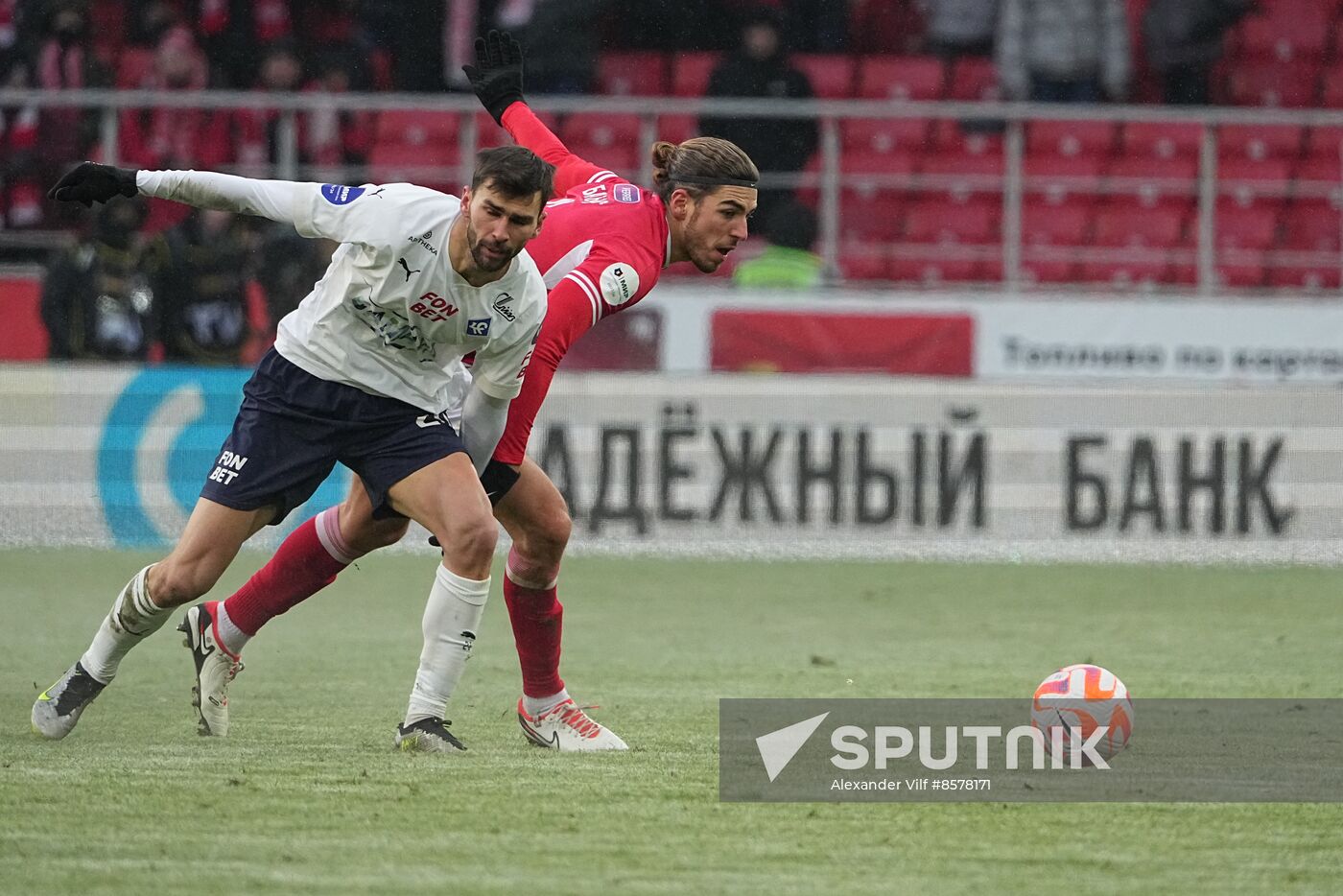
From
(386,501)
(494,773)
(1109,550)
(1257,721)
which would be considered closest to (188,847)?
(494,773)

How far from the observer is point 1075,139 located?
15.7m

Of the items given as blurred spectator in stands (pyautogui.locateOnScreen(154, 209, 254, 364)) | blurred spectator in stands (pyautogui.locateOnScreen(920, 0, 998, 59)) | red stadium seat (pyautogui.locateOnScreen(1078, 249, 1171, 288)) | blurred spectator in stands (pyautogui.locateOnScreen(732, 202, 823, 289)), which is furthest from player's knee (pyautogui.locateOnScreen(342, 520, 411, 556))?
blurred spectator in stands (pyautogui.locateOnScreen(920, 0, 998, 59))

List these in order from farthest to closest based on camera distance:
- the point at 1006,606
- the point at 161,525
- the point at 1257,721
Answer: the point at 161,525, the point at 1006,606, the point at 1257,721

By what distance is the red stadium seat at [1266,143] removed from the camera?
1586 cm

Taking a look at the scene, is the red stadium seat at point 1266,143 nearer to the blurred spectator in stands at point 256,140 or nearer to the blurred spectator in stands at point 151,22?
the blurred spectator in stands at point 256,140

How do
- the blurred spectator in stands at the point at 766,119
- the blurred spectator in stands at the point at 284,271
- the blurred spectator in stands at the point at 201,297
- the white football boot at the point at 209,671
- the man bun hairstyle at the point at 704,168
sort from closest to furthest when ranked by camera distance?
the white football boot at the point at 209,671 → the man bun hairstyle at the point at 704,168 → the blurred spectator in stands at the point at 201,297 → the blurred spectator in stands at the point at 284,271 → the blurred spectator in stands at the point at 766,119

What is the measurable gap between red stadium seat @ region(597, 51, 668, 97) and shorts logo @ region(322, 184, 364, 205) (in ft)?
35.9

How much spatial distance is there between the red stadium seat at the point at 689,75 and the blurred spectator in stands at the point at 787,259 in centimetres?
302

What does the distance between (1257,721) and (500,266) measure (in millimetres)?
2843

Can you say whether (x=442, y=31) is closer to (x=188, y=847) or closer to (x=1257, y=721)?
(x=1257, y=721)

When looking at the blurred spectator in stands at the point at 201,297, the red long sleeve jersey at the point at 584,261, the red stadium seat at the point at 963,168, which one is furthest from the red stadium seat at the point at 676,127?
the red long sleeve jersey at the point at 584,261

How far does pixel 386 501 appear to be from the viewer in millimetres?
5801

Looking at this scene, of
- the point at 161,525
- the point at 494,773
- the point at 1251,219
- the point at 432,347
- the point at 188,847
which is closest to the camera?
the point at 188,847

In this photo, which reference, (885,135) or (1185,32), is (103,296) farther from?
(1185,32)
